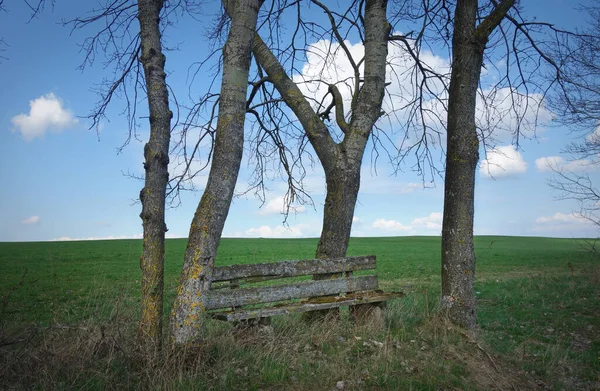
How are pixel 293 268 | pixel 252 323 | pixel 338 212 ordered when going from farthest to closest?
pixel 338 212
pixel 293 268
pixel 252 323

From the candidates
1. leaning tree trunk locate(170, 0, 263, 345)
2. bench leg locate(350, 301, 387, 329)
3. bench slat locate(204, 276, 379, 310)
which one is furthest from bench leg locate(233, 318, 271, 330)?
bench leg locate(350, 301, 387, 329)

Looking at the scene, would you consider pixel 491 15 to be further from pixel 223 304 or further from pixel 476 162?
pixel 223 304

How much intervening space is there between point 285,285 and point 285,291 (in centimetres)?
9

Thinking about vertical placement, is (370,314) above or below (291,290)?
below

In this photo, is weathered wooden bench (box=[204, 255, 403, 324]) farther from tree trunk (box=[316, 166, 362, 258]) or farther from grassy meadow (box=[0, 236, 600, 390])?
tree trunk (box=[316, 166, 362, 258])

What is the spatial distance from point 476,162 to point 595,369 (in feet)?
12.7

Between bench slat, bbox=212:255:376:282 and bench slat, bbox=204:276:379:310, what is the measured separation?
18 cm

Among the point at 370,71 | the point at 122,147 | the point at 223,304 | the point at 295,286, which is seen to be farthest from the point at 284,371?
the point at 370,71

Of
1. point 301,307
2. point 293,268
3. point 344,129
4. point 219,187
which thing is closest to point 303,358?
point 301,307

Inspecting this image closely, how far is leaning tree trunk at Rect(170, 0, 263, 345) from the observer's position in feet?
18.5

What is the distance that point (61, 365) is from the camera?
516cm

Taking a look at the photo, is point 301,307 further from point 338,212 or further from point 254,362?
point 338,212

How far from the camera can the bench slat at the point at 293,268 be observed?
21.6ft

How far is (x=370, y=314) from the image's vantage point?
7715 mm
